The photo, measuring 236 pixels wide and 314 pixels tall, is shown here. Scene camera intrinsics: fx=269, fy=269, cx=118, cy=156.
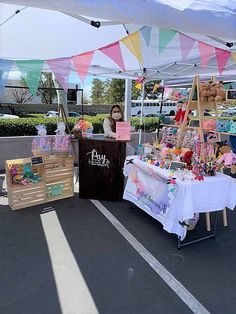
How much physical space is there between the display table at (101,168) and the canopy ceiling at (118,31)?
1.42m

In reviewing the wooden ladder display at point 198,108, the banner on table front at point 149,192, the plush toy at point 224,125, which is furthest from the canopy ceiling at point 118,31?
the banner on table front at point 149,192

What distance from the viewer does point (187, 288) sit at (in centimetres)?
233

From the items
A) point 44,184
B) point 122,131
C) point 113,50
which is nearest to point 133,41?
point 113,50

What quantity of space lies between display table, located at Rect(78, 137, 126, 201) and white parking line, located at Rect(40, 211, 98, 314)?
1075 millimetres

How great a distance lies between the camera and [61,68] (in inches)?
166

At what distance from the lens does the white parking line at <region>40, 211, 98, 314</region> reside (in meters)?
2.09

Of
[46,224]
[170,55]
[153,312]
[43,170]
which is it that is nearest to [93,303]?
[153,312]

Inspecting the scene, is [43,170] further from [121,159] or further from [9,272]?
[9,272]

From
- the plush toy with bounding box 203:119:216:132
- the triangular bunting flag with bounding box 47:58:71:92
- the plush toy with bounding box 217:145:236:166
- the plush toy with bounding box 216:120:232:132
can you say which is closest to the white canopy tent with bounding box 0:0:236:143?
the triangular bunting flag with bounding box 47:58:71:92

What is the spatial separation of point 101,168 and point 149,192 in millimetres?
1122

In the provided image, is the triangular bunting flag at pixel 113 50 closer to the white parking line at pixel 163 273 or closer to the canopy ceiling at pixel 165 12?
the canopy ceiling at pixel 165 12

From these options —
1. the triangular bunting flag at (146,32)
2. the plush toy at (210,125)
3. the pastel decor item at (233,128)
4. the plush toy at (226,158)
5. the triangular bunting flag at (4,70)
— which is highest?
the triangular bunting flag at (146,32)

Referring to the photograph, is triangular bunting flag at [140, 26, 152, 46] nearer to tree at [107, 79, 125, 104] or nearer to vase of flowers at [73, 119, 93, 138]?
vase of flowers at [73, 119, 93, 138]

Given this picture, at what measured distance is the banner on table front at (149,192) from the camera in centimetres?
305
